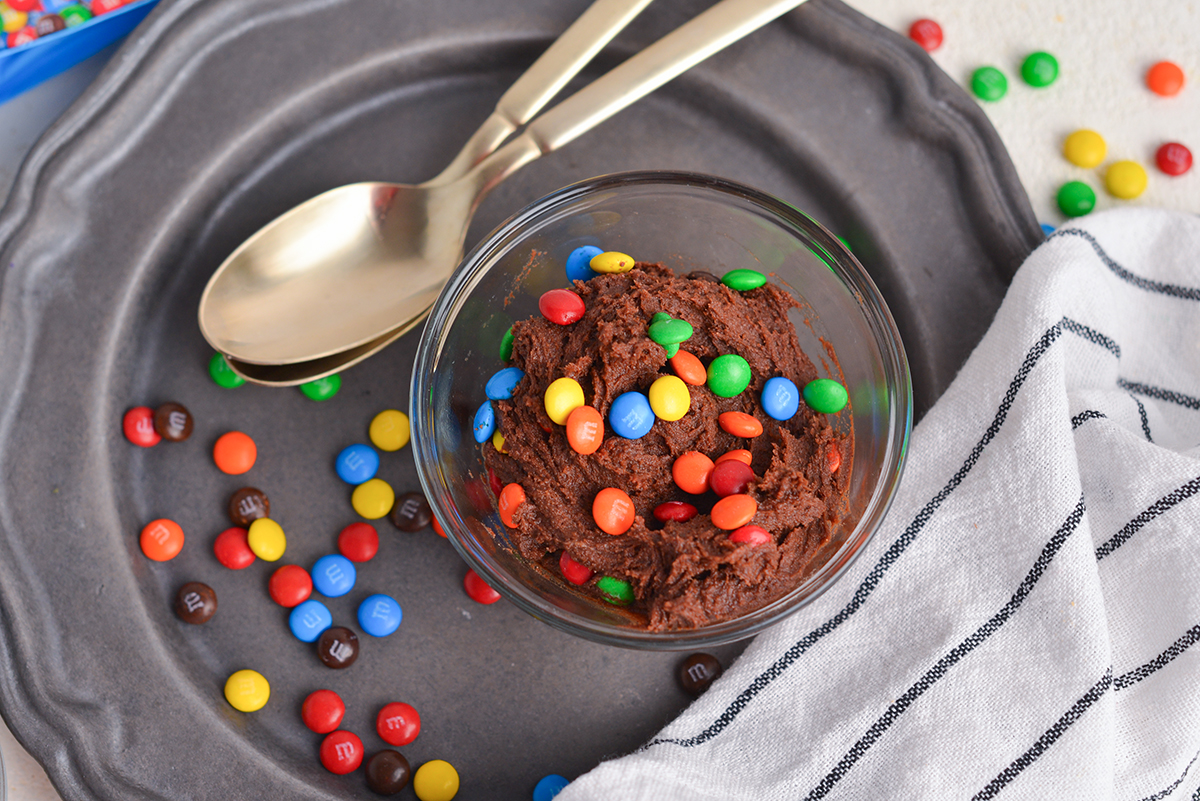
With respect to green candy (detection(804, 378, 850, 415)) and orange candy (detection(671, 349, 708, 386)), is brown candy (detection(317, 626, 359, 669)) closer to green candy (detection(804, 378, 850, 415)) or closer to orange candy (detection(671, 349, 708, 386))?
orange candy (detection(671, 349, 708, 386))

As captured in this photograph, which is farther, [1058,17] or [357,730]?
[1058,17]

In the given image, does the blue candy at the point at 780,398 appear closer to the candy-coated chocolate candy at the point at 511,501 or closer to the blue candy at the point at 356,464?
the candy-coated chocolate candy at the point at 511,501

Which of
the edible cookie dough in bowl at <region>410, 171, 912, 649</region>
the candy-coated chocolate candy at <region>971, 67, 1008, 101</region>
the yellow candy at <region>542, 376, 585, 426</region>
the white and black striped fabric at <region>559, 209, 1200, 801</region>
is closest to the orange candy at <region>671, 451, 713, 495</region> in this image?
the edible cookie dough in bowl at <region>410, 171, 912, 649</region>

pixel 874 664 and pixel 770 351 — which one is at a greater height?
pixel 770 351

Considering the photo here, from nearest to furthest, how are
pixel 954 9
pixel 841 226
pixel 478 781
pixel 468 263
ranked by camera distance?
1. pixel 468 263
2. pixel 478 781
3. pixel 841 226
4. pixel 954 9

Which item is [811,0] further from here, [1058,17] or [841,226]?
[1058,17]

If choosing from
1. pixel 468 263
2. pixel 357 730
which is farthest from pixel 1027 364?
pixel 357 730

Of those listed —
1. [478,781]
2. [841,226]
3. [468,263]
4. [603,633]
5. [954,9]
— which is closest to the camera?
[603,633]
